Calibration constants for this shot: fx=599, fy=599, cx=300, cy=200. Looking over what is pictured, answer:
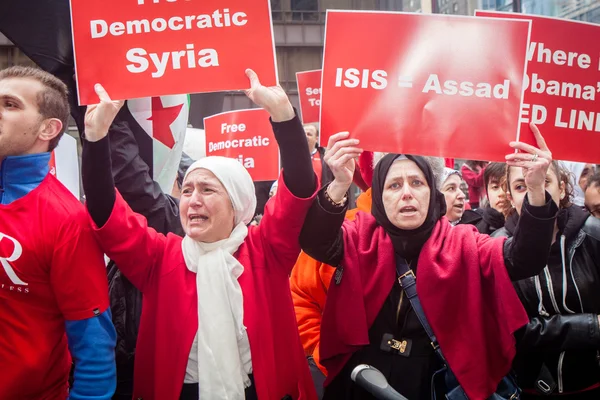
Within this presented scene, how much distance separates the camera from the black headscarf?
96.7 inches

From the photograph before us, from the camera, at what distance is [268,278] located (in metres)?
2.28

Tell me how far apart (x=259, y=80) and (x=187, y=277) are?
2.55ft

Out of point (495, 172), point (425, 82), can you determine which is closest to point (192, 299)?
point (425, 82)

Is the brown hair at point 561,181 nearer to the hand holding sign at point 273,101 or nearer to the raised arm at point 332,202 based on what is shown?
the raised arm at point 332,202

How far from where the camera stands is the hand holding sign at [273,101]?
2.12m

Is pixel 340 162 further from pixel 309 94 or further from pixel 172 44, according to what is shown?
pixel 309 94

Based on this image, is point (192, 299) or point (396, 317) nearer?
point (192, 299)

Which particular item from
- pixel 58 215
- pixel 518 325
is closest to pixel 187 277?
pixel 58 215

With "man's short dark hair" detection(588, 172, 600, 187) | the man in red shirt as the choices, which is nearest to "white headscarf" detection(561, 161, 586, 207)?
"man's short dark hair" detection(588, 172, 600, 187)

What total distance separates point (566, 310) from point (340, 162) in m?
1.20

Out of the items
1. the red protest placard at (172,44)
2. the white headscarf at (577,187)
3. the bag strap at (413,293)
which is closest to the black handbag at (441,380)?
the bag strap at (413,293)

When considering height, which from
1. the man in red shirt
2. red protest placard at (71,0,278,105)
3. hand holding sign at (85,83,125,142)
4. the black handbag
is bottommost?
the black handbag

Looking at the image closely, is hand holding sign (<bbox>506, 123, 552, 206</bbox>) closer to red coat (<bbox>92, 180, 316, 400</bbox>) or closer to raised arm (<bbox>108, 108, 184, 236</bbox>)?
red coat (<bbox>92, 180, 316, 400</bbox>)

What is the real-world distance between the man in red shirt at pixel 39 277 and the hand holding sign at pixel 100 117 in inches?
6.0
